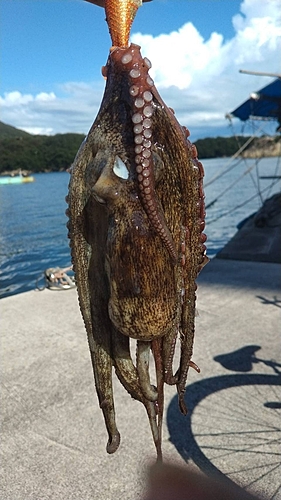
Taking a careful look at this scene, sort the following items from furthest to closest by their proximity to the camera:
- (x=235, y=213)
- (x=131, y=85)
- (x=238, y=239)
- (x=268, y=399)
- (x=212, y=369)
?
(x=235, y=213)
(x=238, y=239)
(x=212, y=369)
(x=268, y=399)
(x=131, y=85)

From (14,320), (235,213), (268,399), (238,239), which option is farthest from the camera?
(235,213)

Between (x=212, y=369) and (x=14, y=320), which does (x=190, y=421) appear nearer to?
(x=212, y=369)

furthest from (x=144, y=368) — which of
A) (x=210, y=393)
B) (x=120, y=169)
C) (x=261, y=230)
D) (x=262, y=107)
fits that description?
(x=262, y=107)

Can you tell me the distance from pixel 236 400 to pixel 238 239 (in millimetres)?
8724

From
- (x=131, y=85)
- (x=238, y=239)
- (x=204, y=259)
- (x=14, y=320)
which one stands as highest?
(x=131, y=85)

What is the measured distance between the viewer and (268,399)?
164 inches

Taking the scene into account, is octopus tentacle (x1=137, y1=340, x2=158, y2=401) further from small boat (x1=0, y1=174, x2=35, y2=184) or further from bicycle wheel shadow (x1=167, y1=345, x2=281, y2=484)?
small boat (x1=0, y1=174, x2=35, y2=184)

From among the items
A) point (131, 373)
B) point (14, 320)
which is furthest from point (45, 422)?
point (131, 373)

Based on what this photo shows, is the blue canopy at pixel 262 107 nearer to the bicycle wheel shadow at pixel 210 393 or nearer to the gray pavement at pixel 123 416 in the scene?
the gray pavement at pixel 123 416

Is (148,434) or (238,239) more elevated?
(148,434)

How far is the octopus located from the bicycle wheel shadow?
250 cm

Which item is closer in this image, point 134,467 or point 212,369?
point 134,467

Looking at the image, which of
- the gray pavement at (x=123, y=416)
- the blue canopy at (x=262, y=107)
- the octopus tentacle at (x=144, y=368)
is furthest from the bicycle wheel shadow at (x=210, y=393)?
the blue canopy at (x=262, y=107)

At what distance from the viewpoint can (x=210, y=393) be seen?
433cm
